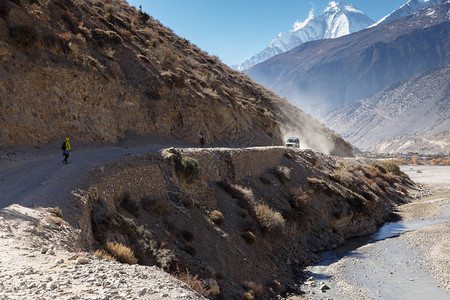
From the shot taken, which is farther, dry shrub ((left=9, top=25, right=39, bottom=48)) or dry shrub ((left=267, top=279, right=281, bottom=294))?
dry shrub ((left=9, top=25, right=39, bottom=48))

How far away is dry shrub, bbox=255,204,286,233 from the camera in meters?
22.1

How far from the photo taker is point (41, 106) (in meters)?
21.2

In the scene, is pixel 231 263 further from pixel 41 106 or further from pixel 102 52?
pixel 102 52

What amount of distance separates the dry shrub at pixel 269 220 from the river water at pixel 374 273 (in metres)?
3.06

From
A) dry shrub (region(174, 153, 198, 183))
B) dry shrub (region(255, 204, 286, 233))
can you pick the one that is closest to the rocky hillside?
dry shrub (region(174, 153, 198, 183))

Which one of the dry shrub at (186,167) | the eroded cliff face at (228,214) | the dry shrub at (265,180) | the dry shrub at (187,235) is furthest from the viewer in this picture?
the dry shrub at (265,180)

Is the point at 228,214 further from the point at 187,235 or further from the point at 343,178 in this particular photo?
the point at 343,178

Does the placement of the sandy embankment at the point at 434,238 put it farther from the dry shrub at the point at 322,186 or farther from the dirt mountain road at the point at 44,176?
the dirt mountain road at the point at 44,176

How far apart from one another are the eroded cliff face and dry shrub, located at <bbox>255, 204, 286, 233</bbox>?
6cm

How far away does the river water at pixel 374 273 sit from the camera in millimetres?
18188

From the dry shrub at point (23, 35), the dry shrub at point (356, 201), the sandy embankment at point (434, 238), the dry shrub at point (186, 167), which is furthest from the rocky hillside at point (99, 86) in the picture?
the sandy embankment at point (434, 238)

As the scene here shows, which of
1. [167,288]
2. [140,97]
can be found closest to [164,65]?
[140,97]

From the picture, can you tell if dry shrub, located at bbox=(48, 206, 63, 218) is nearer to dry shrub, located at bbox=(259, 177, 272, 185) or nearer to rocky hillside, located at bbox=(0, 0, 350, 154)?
rocky hillside, located at bbox=(0, 0, 350, 154)

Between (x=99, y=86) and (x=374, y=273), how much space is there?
70.0ft
